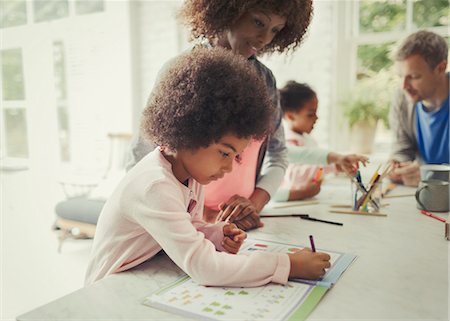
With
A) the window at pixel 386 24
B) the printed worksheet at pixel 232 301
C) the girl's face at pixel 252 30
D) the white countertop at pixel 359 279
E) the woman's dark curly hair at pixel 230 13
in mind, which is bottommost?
the white countertop at pixel 359 279

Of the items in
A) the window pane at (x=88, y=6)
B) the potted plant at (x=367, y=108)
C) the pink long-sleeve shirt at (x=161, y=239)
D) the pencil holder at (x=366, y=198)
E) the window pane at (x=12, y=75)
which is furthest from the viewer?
the window pane at (x=12, y=75)

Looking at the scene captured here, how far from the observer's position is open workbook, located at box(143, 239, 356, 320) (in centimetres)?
74

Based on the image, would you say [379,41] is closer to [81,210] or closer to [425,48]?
[425,48]

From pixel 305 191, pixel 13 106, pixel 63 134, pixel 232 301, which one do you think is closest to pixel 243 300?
pixel 232 301

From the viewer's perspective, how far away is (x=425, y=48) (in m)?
1.90

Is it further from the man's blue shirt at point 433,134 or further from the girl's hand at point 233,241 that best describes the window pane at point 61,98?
the girl's hand at point 233,241

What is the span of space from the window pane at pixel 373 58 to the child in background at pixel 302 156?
1.62 meters

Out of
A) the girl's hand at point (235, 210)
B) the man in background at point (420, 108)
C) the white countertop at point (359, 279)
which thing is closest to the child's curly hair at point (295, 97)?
the man in background at point (420, 108)

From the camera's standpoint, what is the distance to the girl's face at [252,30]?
125 centimetres

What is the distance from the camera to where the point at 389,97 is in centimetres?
337

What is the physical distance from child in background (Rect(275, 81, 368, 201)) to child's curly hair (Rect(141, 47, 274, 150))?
800 mm

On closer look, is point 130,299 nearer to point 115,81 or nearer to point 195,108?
point 195,108

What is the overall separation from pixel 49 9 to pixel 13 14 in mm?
435

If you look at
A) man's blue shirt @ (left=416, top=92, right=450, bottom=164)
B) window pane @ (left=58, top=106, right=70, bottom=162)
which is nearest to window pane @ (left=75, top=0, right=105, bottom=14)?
window pane @ (left=58, top=106, right=70, bottom=162)
